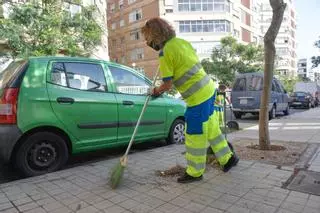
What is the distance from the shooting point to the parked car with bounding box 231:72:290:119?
13.3 m

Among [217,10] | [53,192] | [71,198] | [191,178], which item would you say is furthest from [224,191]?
[217,10]

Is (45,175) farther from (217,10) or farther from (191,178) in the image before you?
(217,10)

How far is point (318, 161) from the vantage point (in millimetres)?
4953

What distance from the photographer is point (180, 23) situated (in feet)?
141

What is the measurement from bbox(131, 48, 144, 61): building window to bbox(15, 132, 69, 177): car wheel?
4315 cm

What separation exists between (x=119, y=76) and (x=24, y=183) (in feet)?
7.79

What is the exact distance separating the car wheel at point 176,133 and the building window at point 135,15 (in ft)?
141

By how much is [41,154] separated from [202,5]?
136ft

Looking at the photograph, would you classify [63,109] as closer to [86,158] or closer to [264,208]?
[86,158]

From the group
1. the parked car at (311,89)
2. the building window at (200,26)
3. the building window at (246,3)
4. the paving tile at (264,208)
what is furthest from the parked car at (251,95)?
the building window at (246,3)

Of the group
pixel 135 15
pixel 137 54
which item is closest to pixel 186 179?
pixel 137 54

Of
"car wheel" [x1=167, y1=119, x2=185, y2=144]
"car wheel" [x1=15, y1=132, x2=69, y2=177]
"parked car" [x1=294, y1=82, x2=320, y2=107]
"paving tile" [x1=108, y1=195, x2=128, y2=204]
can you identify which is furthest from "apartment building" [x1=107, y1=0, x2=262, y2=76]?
"paving tile" [x1=108, y1=195, x2=128, y2=204]

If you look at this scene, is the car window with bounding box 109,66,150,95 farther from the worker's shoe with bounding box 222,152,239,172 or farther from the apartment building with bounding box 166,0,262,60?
the apartment building with bounding box 166,0,262,60

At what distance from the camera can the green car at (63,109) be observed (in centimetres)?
426
